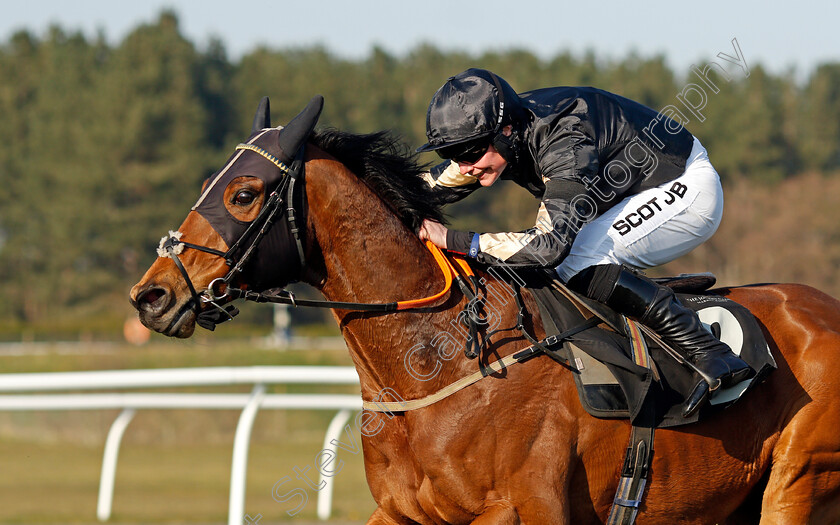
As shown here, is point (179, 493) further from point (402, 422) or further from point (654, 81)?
point (654, 81)

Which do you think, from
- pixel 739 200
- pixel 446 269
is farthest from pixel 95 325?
pixel 446 269

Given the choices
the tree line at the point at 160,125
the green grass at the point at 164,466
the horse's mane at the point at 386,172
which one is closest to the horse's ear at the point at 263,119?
the horse's mane at the point at 386,172

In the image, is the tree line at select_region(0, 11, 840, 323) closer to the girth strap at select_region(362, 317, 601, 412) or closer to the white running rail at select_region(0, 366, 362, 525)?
the white running rail at select_region(0, 366, 362, 525)

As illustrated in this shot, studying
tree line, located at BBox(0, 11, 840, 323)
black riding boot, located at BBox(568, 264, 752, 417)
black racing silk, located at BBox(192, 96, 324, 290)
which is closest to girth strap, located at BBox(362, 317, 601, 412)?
black riding boot, located at BBox(568, 264, 752, 417)

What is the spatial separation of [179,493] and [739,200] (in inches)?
1509

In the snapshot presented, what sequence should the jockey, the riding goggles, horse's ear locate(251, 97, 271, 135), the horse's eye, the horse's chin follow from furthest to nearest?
horse's ear locate(251, 97, 271, 135) → the riding goggles → the jockey → the horse's eye → the horse's chin

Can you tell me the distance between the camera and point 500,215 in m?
42.8

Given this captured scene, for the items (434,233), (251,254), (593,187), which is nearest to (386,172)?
(434,233)

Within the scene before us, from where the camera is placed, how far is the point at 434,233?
384 centimetres

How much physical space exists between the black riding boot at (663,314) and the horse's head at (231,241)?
1.16 metres

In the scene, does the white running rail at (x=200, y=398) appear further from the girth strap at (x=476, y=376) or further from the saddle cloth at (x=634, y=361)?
the saddle cloth at (x=634, y=361)

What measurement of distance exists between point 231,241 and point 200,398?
4874mm

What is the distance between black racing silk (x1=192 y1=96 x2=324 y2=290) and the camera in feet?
11.6

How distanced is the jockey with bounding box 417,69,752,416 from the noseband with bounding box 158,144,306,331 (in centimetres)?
55
